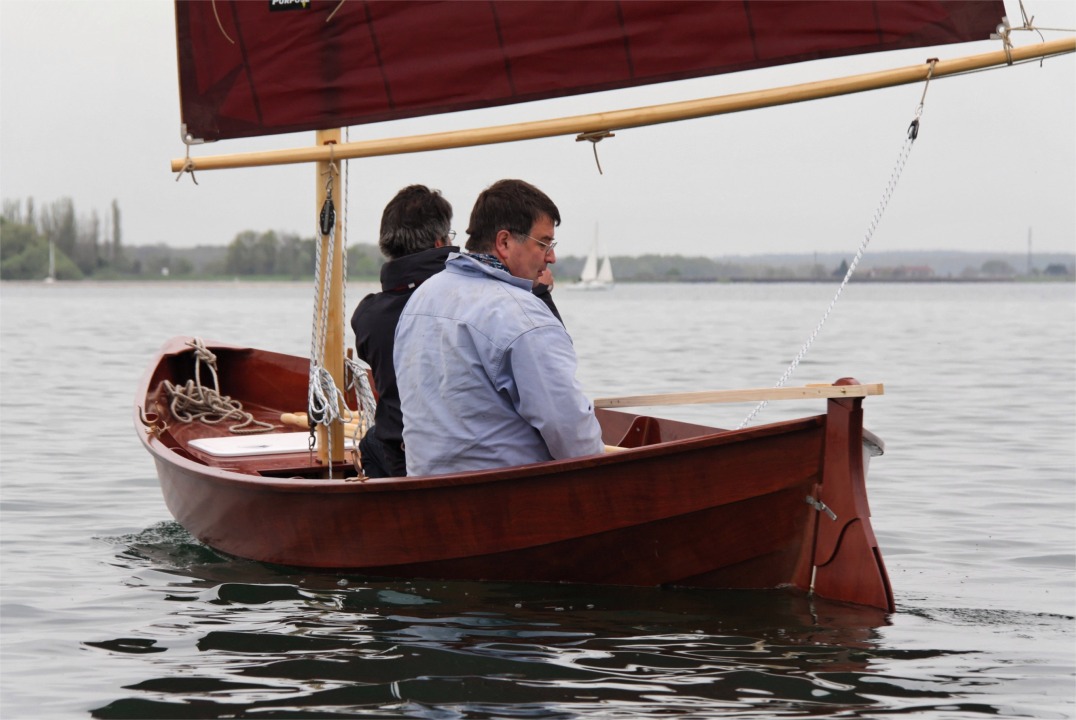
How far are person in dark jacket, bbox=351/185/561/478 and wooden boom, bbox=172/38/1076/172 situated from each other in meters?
0.25

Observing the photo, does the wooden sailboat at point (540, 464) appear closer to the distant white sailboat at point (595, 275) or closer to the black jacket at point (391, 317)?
the black jacket at point (391, 317)

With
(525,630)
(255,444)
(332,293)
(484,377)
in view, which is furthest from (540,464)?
(255,444)

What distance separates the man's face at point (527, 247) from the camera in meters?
4.64

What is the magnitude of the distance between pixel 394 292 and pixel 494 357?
1.04 meters

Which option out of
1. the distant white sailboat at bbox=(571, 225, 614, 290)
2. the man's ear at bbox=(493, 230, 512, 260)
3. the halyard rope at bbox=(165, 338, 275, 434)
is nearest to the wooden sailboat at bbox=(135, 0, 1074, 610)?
the man's ear at bbox=(493, 230, 512, 260)

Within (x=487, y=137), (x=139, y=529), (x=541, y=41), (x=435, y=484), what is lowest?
(x=139, y=529)

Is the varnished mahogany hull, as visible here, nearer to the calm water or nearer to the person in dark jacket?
the calm water

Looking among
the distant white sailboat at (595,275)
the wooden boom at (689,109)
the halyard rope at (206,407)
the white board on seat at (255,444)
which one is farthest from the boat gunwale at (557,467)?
the distant white sailboat at (595,275)

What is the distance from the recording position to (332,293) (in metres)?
6.19

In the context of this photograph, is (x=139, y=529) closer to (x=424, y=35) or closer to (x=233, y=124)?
(x=233, y=124)

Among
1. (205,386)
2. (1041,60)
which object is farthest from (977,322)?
(1041,60)

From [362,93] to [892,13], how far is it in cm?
226

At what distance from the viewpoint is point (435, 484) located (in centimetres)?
477

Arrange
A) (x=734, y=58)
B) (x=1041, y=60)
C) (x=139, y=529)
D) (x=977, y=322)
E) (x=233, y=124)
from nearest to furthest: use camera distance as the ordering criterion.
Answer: (x=1041, y=60)
(x=734, y=58)
(x=233, y=124)
(x=139, y=529)
(x=977, y=322)
